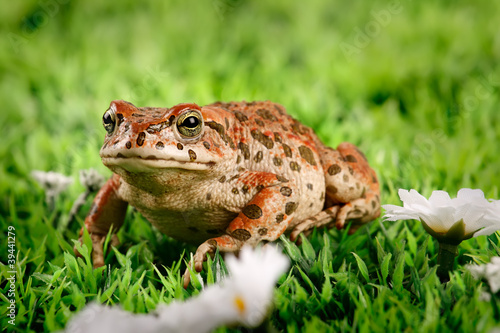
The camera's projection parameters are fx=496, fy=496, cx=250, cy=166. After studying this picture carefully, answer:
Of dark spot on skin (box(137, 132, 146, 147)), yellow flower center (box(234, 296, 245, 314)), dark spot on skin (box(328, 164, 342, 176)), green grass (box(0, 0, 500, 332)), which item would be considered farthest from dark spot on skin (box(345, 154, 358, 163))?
yellow flower center (box(234, 296, 245, 314))

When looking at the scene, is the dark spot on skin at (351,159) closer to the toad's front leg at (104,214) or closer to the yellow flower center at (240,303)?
the toad's front leg at (104,214)

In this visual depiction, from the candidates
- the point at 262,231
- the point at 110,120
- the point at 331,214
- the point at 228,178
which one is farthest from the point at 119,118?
the point at 331,214

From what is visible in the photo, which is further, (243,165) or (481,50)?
(481,50)

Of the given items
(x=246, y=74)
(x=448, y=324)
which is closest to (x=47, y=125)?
(x=246, y=74)

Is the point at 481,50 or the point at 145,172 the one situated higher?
the point at 481,50

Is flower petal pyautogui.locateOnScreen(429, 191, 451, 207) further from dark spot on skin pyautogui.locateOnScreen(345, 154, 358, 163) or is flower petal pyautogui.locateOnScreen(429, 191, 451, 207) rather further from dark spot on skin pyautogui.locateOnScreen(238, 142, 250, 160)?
dark spot on skin pyautogui.locateOnScreen(238, 142, 250, 160)

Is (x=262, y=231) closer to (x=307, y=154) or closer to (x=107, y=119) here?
(x=307, y=154)

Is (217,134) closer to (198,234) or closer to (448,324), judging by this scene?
(198,234)

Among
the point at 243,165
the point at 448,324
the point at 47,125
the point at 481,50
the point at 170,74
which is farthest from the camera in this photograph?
the point at 481,50

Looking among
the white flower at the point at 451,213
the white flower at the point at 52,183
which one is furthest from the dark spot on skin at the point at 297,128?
the white flower at the point at 52,183
